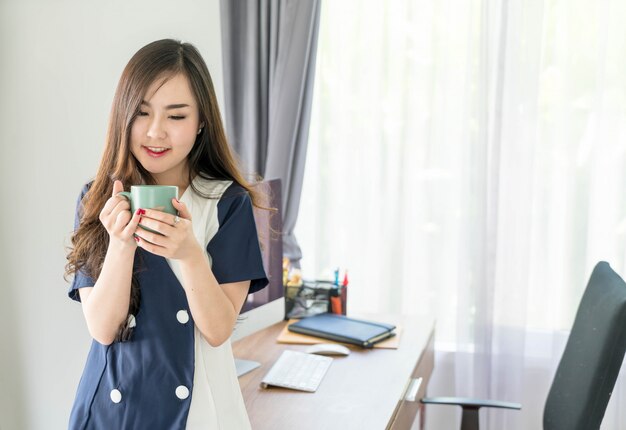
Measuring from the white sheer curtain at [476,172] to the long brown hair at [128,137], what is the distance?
1383mm

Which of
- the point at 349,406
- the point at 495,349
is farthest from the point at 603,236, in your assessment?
the point at 349,406

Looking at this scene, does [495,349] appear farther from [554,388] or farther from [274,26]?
[274,26]

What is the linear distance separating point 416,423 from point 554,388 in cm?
99

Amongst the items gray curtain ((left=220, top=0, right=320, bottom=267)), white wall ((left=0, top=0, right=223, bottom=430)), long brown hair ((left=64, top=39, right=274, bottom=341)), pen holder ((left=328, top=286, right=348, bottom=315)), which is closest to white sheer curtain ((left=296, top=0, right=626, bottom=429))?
gray curtain ((left=220, top=0, right=320, bottom=267))

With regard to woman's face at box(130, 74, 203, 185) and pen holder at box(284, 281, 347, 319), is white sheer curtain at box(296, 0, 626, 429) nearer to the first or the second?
pen holder at box(284, 281, 347, 319)

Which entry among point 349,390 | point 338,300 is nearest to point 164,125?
point 349,390

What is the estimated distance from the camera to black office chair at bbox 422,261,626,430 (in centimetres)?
150

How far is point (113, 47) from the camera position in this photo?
1.73 m

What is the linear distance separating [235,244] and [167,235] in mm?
181

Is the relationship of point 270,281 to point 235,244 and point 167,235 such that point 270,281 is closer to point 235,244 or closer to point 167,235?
point 235,244

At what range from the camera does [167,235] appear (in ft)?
→ 3.67

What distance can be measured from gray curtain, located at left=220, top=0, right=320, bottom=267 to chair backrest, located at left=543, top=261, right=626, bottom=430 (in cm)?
110

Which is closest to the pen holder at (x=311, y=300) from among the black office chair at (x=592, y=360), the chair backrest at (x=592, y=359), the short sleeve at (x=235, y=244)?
the black office chair at (x=592, y=360)

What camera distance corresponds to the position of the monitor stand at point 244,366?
1912 millimetres
